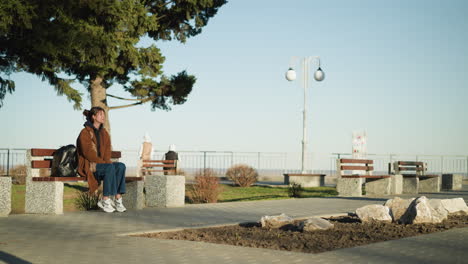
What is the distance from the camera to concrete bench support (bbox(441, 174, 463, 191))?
24.3m

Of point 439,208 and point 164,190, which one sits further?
point 164,190

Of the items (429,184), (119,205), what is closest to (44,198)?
(119,205)

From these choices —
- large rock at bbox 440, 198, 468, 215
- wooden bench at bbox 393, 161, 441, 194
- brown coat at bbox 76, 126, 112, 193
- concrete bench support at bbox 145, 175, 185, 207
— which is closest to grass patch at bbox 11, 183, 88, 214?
concrete bench support at bbox 145, 175, 185, 207

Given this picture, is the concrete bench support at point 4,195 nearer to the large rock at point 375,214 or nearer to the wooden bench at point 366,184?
the large rock at point 375,214

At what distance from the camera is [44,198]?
10.6 metres

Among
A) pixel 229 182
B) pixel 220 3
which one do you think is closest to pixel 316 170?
pixel 229 182

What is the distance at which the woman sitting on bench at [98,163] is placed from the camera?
10633mm

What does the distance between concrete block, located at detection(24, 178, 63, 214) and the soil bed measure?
314 cm

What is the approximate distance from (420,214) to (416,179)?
40.3 ft

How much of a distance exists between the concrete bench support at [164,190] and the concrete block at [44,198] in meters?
2.62

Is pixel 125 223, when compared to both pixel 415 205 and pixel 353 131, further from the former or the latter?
pixel 353 131

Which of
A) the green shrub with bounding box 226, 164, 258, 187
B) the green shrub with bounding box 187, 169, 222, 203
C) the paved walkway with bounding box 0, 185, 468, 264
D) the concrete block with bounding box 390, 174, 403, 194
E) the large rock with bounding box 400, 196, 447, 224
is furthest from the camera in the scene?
the green shrub with bounding box 226, 164, 258, 187

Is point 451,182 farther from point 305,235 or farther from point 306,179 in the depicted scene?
point 305,235

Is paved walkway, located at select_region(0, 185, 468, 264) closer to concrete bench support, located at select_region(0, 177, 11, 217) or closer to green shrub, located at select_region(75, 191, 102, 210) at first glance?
concrete bench support, located at select_region(0, 177, 11, 217)
